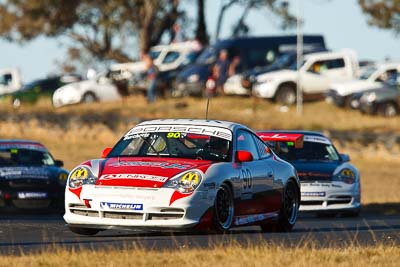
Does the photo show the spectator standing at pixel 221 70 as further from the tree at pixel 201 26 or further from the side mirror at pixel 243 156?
the side mirror at pixel 243 156

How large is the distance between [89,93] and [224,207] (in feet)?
118

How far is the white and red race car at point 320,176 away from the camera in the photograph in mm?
19672

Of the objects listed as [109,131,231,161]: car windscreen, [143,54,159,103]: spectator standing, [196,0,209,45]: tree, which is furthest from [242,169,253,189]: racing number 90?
[196,0,209,45]: tree

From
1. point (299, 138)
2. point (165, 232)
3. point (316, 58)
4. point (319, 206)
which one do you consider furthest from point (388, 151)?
point (165, 232)

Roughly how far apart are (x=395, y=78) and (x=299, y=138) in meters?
25.0

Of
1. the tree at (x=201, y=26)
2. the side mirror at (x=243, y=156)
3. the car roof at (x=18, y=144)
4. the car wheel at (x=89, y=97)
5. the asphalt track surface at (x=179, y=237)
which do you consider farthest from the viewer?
the tree at (x=201, y=26)

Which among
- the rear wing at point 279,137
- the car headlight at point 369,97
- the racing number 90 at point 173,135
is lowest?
the car headlight at point 369,97

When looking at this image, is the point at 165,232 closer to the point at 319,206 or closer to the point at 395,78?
the point at 319,206

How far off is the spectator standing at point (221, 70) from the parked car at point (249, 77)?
→ 20 cm

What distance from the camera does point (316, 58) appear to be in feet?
145

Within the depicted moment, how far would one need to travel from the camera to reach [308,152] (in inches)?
814

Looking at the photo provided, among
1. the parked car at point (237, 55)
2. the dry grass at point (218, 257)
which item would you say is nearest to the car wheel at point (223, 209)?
the dry grass at point (218, 257)

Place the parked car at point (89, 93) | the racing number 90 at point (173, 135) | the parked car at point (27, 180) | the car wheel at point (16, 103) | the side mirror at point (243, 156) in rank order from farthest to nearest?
the parked car at point (89, 93) < the car wheel at point (16, 103) < the parked car at point (27, 180) < the racing number 90 at point (173, 135) < the side mirror at point (243, 156)

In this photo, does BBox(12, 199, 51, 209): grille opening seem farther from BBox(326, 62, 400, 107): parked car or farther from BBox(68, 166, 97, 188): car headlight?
BBox(326, 62, 400, 107): parked car
